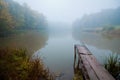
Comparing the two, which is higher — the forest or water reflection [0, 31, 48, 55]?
the forest

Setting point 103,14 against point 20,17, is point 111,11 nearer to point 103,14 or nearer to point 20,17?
point 103,14

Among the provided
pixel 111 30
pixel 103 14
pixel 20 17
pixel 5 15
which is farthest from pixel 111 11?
pixel 5 15

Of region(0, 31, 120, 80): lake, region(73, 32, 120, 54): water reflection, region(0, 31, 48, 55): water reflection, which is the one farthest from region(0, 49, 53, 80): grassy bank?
region(73, 32, 120, 54): water reflection

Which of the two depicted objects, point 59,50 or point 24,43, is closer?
point 59,50

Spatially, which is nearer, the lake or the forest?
the lake

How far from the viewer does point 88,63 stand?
661 centimetres

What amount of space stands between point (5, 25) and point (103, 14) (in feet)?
293

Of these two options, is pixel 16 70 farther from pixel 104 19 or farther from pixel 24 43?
pixel 104 19

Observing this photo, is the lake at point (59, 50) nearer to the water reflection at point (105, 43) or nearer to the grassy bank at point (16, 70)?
the water reflection at point (105, 43)

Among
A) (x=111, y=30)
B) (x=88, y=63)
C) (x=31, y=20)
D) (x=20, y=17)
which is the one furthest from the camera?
(x=31, y=20)

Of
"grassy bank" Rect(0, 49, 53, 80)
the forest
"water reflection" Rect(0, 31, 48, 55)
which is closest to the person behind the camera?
"grassy bank" Rect(0, 49, 53, 80)

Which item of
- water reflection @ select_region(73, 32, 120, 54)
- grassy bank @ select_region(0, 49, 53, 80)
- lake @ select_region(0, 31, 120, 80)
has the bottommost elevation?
water reflection @ select_region(73, 32, 120, 54)

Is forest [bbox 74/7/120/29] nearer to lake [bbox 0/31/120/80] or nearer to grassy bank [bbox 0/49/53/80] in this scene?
lake [bbox 0/31/120/80]

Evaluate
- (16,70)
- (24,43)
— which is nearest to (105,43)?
(24,43)
